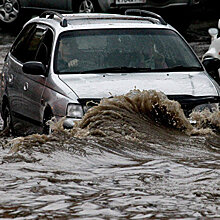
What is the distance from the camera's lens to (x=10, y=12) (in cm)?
1941

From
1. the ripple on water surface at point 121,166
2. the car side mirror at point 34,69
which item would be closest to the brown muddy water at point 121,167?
the ripple on water surface at point 121,166

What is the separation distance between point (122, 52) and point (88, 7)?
31.0 ft

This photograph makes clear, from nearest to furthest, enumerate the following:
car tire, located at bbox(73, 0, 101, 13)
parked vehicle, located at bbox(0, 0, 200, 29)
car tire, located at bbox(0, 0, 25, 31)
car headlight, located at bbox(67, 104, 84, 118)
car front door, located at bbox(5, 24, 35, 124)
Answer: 1. car headlight, located at bbox(67, 104, 84, 118)
2. car front door, located at bbox(5, 24, 35, 124)
3. parked vehicle, located at bbox(0, 0, 200, 29)
4. car tire, located at bbox(73, 0, 101, 13)
5. car tire, located at bbox(0, 0, 25, 31)

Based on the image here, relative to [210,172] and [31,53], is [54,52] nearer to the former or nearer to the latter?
[31,53]

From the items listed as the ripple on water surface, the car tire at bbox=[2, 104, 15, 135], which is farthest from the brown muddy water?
the car tire at bbox=[2, 104, 15, 135]

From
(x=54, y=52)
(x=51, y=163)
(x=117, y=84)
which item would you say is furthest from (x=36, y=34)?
(x=51, y=163)

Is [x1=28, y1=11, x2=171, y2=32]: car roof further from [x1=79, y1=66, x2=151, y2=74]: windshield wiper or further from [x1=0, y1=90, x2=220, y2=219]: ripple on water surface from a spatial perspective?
[x1=0, y1=90, x2=220, y2=219]: ripple on water surface

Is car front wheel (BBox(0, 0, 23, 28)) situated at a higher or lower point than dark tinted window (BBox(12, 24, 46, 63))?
lower

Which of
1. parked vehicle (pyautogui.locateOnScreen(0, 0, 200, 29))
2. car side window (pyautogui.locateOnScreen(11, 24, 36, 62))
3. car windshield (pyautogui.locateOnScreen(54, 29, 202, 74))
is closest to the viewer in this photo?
car windshield (pyautogui.locateOnScreen(54, 29, 202, 74))

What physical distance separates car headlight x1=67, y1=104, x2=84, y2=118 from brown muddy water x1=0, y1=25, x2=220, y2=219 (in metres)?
0.21

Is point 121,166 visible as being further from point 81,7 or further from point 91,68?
point 81,7

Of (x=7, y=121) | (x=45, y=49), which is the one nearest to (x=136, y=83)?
(x=45, y=49)

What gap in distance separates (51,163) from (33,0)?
41.5 feet

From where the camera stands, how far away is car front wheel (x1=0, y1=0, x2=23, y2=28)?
762 inches
